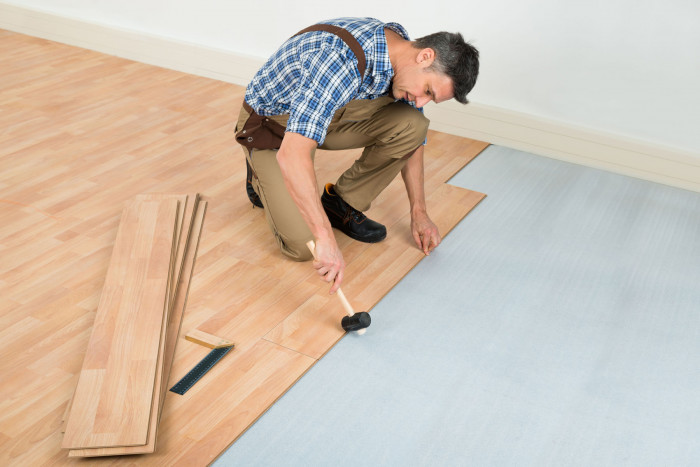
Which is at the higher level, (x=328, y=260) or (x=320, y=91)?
(x=320, y=91)

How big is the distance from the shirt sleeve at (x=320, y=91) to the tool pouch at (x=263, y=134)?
0.47 meters

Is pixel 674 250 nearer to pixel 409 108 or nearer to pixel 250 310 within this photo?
pixel 409 108

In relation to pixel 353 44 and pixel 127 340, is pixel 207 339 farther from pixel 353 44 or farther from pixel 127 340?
pixel 353 44

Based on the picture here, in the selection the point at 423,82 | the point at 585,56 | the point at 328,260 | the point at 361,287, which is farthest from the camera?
the point at 585,56

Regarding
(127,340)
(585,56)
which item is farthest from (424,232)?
(585,56)

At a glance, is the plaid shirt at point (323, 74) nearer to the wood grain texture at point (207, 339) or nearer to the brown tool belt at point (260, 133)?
the brown tool belt at point (260, 133)

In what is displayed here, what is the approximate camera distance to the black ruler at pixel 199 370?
1.96 meters

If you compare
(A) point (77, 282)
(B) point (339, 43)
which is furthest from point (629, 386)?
(A) point (77, 282)

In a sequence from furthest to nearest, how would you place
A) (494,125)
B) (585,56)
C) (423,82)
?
(494,125) → (585,56) → (423,82)

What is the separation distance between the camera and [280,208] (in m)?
2.54

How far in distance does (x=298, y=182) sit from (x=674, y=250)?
5.57 ft

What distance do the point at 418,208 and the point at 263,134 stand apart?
657 millimetres

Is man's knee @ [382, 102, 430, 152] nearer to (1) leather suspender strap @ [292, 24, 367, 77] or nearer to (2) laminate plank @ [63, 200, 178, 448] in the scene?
(1) leather suspender strap @ [292, 24, 367, 77]

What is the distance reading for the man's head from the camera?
6.70 feet
